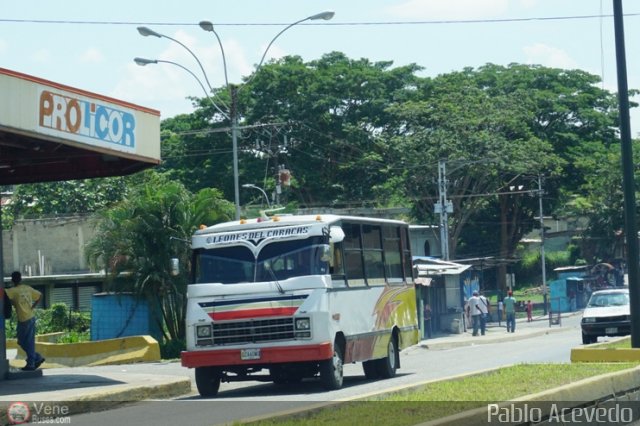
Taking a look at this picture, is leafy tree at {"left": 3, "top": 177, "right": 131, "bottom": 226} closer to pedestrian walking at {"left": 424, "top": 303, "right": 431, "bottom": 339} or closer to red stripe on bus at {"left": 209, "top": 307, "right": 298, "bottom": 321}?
pedestrian walking at {"left": 424, "top": 303, "right": 431, "bottom": 339}

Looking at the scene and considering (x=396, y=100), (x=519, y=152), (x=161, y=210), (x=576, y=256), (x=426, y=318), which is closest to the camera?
(x=161, y=210)

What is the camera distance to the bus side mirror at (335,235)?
17.8 m

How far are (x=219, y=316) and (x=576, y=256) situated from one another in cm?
6694

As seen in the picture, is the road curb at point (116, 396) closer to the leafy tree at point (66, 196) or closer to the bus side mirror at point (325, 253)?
the bus side mirror at point (325, 253)

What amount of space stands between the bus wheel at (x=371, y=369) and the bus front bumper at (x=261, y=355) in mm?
3494

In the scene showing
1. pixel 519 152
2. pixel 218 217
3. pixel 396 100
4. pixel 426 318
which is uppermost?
pixel 396 100

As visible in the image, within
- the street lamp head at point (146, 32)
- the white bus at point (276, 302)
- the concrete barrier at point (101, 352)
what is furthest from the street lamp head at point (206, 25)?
the white bus at point (276, 302)

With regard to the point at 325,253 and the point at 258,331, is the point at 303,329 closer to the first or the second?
the point at 258,331

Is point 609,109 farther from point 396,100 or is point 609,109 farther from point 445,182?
point 445,182

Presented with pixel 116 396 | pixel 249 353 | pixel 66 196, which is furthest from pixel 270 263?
pixel 66 196

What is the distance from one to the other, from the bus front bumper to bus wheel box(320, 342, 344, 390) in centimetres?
24

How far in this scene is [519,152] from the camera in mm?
58875

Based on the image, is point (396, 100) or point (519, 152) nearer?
point (519, 152)

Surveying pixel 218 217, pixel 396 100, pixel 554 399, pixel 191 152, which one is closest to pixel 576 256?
pixel 396 100
